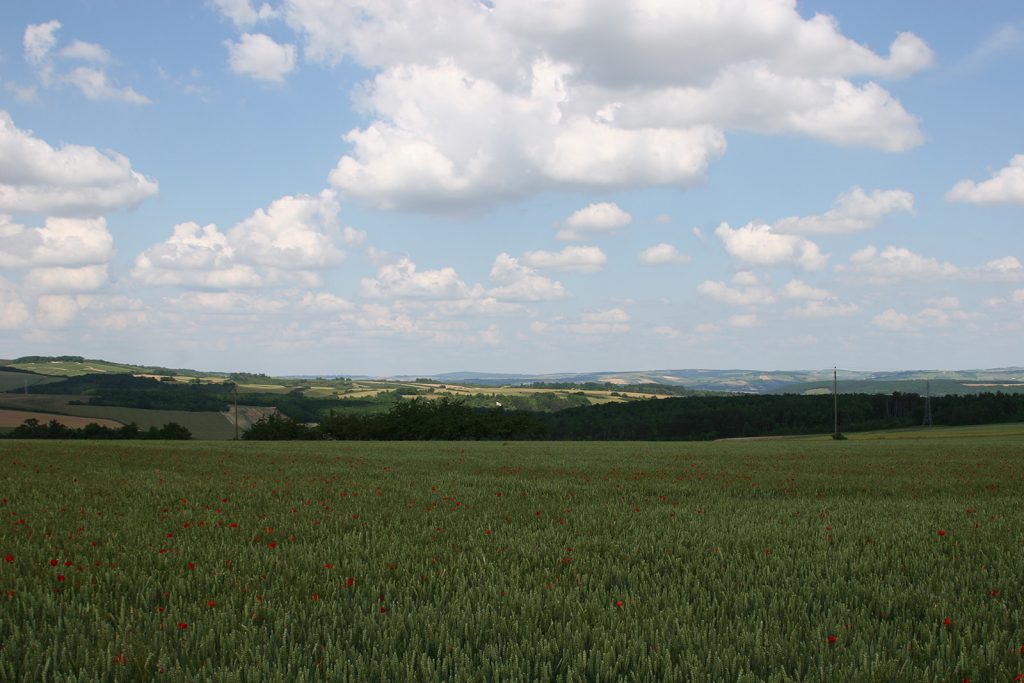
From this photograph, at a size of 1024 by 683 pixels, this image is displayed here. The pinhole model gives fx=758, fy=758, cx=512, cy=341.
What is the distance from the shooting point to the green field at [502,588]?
5559 millimetres

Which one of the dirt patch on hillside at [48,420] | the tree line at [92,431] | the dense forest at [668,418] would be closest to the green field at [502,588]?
the tree line at [92,431]

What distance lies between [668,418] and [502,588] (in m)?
131

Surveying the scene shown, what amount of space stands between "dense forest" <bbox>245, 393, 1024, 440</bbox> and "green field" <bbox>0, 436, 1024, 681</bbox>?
9127cm

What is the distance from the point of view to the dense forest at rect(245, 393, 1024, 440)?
10844 cm

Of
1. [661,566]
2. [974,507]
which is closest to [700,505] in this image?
[974,507]

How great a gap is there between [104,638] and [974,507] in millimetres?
15866

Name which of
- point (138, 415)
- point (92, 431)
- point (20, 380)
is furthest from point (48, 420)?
point (20, 380)

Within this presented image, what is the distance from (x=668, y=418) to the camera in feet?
443

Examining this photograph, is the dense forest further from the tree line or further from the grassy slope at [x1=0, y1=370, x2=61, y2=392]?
the grassy slope at [x1=0, y1=370, x2=61, y2=392]

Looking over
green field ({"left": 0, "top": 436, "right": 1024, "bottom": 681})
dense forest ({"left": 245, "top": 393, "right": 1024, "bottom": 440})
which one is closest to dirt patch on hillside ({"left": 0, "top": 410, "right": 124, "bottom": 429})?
dense forest ({"left": 245, "top": 393, "right": 1024, "bottom": 440})

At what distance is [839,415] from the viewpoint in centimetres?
13175

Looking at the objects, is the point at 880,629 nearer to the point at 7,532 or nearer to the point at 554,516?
the point at 554,516

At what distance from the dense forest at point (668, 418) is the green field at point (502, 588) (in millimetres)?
91269

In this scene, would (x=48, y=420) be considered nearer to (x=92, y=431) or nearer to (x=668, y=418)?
(x=92, y=431)
